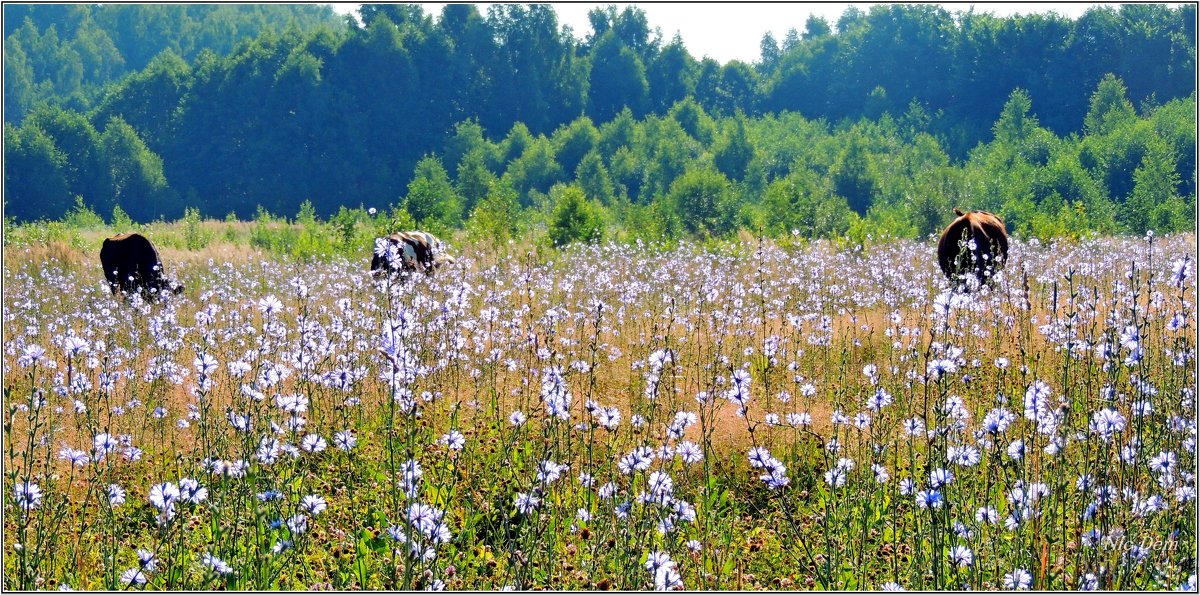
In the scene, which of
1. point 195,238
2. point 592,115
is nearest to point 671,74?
point 592,115

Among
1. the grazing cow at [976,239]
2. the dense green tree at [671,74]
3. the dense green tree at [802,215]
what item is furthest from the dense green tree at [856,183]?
the dense green tree at [671,74]

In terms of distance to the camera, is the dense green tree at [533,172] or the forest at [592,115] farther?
the dense green tree at [533,172]

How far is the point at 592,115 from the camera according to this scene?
265 feet

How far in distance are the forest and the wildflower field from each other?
33018 mm

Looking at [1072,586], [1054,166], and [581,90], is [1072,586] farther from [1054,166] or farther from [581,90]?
[581,90]

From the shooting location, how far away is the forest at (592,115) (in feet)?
173

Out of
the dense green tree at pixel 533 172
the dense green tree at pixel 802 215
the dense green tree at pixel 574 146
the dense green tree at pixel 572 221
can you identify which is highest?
the dense green tree at pixel 574 146

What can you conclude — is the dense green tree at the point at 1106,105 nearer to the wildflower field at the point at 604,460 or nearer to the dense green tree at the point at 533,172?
the dense green tree at the point at 533,172

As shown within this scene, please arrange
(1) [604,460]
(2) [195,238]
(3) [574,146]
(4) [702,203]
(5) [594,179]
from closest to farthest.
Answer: (1) [604,460], (2) [195,238], (4) [702,203], (5) [594,179], (3) [574,146]

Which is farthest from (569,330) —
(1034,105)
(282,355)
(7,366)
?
(1034,105)

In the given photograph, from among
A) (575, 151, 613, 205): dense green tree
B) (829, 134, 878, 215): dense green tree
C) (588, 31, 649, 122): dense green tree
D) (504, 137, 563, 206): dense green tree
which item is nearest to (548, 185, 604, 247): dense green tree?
(829, 134, 878, 215): dense green tree

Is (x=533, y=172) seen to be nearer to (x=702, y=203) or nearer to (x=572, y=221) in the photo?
(x=702, y=203)

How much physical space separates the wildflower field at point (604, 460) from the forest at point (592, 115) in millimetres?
33018

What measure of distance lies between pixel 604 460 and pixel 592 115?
253 ft
